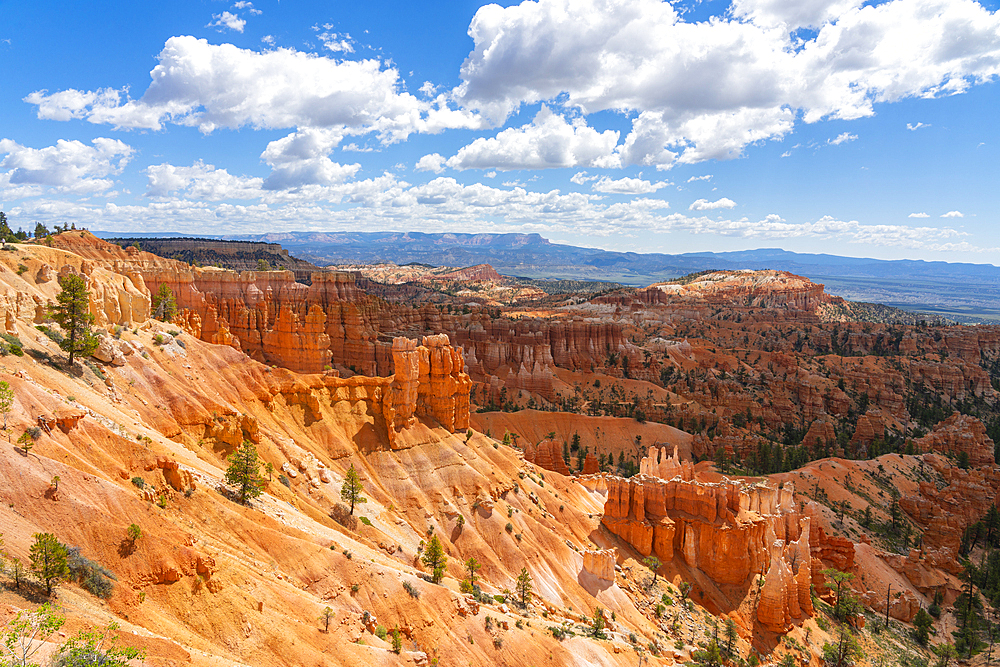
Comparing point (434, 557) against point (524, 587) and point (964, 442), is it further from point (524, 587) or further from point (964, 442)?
point (964, 442)

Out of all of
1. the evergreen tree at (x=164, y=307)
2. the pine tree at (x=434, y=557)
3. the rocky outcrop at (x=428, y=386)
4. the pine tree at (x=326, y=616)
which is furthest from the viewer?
the evergreen tree at (x=164, y=307)

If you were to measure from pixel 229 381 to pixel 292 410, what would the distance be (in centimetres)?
367

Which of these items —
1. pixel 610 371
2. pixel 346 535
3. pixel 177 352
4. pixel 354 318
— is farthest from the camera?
pixel 610 371

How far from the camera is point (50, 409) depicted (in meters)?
18.5

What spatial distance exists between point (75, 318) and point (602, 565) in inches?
1113

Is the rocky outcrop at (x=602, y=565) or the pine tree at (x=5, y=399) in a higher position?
the pine tree at (x=5, y=399)

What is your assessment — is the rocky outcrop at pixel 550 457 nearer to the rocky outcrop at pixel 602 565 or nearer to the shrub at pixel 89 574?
the rocky outcrop at pixel 602 565

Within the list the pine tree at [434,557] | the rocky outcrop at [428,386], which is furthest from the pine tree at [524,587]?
the rocky outcrop at [428,386]

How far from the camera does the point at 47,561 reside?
1298cm

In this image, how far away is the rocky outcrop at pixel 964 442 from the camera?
70.7 meters

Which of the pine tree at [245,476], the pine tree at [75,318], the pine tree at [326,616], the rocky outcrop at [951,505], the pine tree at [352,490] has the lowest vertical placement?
the rocky outcrop at [951,505]

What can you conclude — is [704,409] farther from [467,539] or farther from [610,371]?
[467,539]

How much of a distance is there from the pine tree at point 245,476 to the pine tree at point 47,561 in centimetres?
912

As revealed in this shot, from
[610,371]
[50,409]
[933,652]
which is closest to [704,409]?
[610,371]
